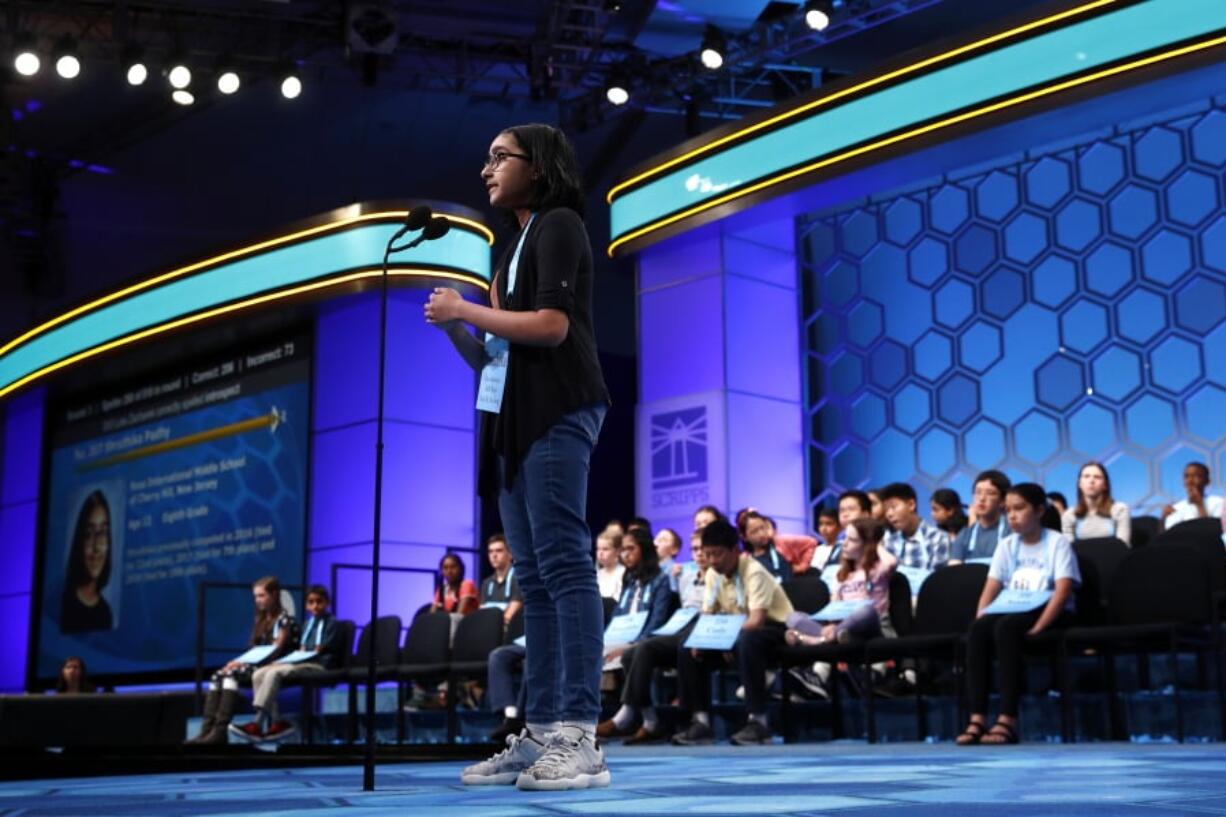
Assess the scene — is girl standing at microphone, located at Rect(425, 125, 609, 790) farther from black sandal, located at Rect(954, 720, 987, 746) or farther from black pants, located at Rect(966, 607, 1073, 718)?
black pants, located at Rect(966, 607, 1073, 718)

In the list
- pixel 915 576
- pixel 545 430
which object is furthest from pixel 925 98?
pixel 545 430

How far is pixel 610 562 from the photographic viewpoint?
21.7 ft

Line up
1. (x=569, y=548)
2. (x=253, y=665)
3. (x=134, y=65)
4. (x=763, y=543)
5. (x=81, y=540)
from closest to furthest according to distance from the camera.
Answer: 1. (x=569, y=548)
2. (x=763, y=543)
3. (x=253, y=665)
4. (x=134, y=65)
5. (x=81, y=540)

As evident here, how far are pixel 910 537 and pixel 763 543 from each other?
762 millimetres

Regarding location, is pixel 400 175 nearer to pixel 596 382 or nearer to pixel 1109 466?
pixel 1109 466

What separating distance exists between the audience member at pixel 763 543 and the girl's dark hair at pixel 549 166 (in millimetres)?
4006

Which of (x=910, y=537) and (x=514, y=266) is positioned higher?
(x=514, y=266)

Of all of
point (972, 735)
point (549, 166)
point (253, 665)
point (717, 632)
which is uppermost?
point (549, 166)

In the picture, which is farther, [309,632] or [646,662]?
[309,632]

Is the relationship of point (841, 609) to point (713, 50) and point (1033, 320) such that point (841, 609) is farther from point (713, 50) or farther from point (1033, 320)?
point (713, 50)

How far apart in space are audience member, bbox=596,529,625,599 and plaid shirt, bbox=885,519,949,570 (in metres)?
1.31

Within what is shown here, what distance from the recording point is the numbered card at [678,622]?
5.66 meters

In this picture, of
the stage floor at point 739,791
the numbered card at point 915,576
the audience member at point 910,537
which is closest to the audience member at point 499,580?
the audience member at point 910,537

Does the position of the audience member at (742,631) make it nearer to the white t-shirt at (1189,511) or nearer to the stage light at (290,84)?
the white t-shirt at (1189,511)
